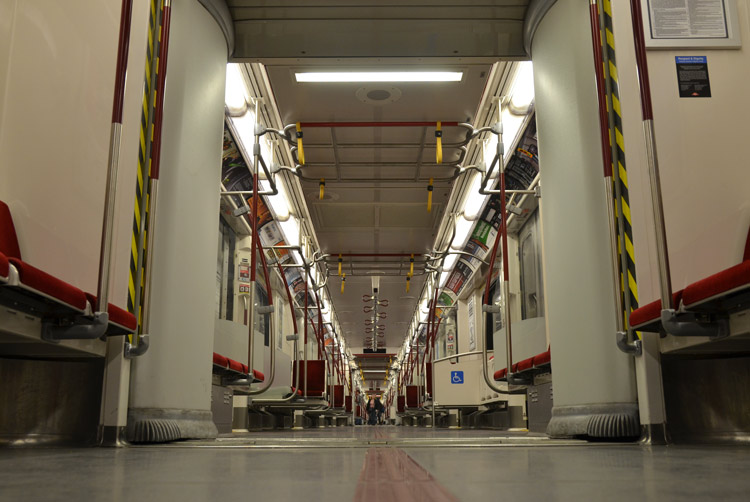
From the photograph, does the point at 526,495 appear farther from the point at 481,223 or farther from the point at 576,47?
the point at 481,223

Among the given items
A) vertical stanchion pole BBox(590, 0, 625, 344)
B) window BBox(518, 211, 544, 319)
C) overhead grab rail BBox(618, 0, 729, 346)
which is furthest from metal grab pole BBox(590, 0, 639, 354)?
window BBox(518, 211, 544, 319)

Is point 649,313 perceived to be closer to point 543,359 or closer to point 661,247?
point 661,247

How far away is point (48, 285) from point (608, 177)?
2.19 meters

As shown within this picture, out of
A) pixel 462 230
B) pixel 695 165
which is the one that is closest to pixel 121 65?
pixel 695 165

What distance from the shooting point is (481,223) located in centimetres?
941

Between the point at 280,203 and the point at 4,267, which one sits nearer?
the point at 4,267

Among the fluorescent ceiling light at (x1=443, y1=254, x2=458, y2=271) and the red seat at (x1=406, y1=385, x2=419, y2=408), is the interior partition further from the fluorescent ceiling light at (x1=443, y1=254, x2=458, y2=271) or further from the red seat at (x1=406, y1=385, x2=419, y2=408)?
the red seat at (x1=406, y1=385, x2=419, y2=408)

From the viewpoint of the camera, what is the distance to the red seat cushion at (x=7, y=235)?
2.35 m

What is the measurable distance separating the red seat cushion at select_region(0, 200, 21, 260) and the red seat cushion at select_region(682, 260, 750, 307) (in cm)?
242

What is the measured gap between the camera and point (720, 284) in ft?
7.13

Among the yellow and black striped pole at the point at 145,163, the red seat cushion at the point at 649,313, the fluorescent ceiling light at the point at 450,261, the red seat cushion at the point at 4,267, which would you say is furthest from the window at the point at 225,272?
the red seat cushion at the point at 4,267

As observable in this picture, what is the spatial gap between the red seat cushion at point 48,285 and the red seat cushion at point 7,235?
271mm

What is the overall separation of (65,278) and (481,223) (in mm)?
7138

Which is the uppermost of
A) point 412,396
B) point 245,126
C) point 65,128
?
point 245,126
